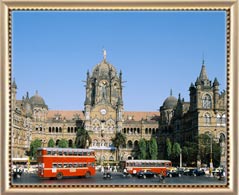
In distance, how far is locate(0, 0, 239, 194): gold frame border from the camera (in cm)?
872

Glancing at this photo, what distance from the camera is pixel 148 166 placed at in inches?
922

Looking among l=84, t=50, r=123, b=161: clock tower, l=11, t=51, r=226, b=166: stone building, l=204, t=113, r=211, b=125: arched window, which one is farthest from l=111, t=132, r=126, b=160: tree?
l=204, t=113, r=211, b=125: arched window

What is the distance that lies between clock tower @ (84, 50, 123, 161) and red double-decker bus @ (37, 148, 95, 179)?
3322cm

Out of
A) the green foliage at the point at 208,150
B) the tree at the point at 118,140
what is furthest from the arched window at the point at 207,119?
the tree at the point at 118,140

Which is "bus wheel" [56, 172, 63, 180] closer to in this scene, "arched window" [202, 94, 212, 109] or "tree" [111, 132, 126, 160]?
"arched window" [202, 94, 212, 109]

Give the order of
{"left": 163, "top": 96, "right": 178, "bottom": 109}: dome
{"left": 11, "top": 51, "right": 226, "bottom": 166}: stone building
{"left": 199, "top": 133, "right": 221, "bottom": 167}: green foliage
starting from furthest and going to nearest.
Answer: {"left": 163, "top": 96, "right": 178, "bottom": 109}: dome
{"left": 11, "top": 51, "right": 226, "bottom": 166}: stone building
{"left": 199, "top": 133, "right": 221, "bottom": 167}: green foliage

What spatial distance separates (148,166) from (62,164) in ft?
21.7

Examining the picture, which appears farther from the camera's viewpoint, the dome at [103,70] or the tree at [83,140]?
the dome at [103,70]

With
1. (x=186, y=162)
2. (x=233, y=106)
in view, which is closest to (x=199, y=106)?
(x=186, y=162)

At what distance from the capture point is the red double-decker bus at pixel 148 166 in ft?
73.2

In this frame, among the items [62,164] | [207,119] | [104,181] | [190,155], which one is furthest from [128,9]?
[207,119]

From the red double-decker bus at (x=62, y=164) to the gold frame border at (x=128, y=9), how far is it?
26.6 feet

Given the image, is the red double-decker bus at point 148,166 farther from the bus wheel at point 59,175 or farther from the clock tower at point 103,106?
the clock tower at point 103,106

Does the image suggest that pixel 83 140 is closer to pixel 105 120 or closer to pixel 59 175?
pixel 105 120
